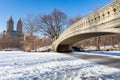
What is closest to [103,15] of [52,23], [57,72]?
[57,72]

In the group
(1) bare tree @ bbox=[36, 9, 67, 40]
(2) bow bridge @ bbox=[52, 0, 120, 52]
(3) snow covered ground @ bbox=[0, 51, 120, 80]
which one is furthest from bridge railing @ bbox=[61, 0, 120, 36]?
(1) bare tree @ bbox=[36, 9, 67, 40]

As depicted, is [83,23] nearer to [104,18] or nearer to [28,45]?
[104,18]

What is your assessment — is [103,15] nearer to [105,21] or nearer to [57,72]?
[105,21]

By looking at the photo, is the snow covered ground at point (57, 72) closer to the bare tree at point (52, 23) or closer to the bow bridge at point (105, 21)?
the bow bridge at point (105, 21)

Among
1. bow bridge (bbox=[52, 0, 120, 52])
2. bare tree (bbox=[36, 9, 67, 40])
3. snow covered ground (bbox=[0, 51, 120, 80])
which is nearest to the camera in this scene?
snow covered ground (bbox=[0, 51, 120, 80])

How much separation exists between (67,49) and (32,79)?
57.2ft

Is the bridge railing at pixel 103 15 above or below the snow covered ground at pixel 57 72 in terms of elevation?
above

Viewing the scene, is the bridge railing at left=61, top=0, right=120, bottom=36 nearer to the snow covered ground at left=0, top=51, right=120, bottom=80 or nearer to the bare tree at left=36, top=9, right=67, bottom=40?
the snow covered ground at left=0, top=51, right=120, bottom=80

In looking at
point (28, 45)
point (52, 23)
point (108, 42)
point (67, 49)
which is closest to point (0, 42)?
point (28, 45)

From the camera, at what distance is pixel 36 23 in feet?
99.3

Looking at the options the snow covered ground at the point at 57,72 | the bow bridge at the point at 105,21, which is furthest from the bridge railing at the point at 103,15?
the snow covered ground at the point at 57,72

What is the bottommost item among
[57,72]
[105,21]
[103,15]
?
[57,72]

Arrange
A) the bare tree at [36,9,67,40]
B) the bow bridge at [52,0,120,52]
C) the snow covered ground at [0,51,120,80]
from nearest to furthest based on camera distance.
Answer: the snow covered ground at [0,51,120,80]
the bow bridge at [52,0,120,52]
the bare tree at [36,9,67,40]

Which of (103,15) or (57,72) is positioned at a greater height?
(103,15)
